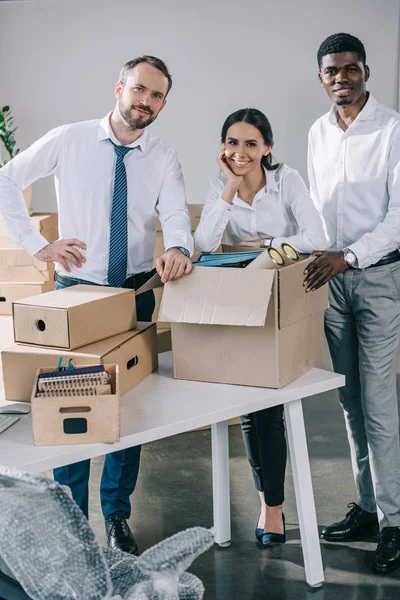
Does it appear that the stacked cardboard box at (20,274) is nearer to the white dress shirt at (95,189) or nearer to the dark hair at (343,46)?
the white dress shirt at (95,189)

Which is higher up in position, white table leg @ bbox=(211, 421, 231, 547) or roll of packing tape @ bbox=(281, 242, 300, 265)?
roll of packing tape @ bbox=(281, 242, 300, 265)

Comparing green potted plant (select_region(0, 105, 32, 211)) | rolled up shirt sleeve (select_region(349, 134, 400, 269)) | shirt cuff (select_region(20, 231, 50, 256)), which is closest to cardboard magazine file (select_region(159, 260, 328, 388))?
rolled up shirt sleeve (select_region(349, 134, 400, 269))

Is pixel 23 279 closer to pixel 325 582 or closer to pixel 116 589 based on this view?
pixel 325 582

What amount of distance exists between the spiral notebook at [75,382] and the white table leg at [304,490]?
68 centimetres

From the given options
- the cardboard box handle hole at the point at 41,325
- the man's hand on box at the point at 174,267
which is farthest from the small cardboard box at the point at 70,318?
the man's hand on box at the point at 174,267

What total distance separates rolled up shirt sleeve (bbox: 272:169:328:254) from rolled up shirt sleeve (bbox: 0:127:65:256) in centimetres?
86

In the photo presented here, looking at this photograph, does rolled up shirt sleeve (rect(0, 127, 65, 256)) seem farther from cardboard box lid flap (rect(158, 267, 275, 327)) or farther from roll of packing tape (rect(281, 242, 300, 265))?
roll of packing tape (rect(281, 242, 300, 265))

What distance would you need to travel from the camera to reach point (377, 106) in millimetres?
2627

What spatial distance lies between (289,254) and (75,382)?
32.2 inches

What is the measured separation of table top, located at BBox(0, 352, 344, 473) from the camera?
1861mm

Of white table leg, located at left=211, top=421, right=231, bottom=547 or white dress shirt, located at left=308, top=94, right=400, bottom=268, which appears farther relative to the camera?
white table leg, located at left=211, top=421, right=231, bottom=547

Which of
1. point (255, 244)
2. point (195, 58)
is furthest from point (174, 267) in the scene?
point (195, 58)

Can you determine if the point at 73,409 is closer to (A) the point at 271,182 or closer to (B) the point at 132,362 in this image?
(B) the point at 132,362

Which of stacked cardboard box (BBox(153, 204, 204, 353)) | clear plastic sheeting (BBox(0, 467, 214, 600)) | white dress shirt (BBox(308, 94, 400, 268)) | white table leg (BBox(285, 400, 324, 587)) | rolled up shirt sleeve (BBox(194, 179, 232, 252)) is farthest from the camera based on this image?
stacked cardboard box (BBox(153, 204, 204, 353))
